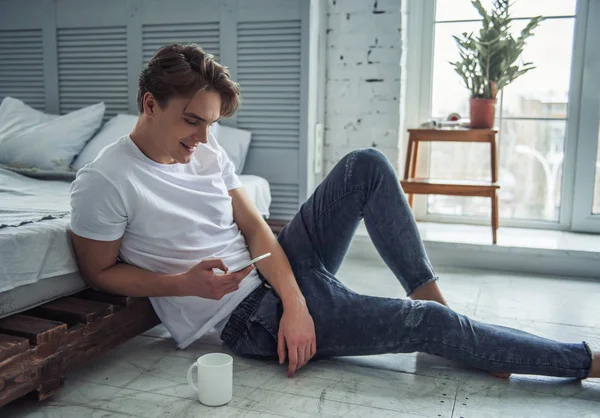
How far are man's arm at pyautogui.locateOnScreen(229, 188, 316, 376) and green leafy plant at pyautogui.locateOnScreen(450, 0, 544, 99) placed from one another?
1699 millimetres

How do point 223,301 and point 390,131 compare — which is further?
point 390,131

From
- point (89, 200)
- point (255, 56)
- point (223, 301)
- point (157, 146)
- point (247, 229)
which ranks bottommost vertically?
point (223, 301)

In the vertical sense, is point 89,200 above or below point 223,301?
above

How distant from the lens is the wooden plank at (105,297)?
1.67m

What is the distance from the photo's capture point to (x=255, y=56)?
120 inches

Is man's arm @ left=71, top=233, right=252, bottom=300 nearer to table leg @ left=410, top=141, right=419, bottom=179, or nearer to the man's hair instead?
the man's hair

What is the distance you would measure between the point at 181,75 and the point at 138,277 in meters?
0.54

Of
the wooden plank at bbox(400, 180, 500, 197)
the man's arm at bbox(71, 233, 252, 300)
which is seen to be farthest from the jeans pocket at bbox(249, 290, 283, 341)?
the wooden plank at bbox(400, 180, 500, 197)

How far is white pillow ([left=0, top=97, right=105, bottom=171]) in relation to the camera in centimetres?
275

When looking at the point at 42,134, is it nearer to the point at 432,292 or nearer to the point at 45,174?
the point at 45,174

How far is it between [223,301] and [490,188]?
67.4 inches

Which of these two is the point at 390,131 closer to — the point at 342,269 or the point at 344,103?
the point at 344,103

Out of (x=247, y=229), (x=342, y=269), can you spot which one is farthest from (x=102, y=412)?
(x=342, y=269)

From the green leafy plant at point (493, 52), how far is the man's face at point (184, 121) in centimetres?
186
